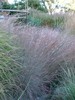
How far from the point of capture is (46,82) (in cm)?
412

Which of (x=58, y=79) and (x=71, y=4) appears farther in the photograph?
(x=71, y=4)

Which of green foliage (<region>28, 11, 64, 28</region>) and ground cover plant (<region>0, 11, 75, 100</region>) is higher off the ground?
ground cover plant (<region>0, 11, 75, 100</region>)

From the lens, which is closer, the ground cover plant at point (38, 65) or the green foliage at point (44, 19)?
the ground cover plant at point (38, 65)

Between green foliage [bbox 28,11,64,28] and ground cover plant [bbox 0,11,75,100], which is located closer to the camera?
ground cover plant [bbox 0,11,75,100]

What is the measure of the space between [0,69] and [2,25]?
0.82 meters

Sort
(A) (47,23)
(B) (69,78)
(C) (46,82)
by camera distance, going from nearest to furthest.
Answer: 1. (B) (69,78)
2. (C) (46,82)
3. (A) (47,23)

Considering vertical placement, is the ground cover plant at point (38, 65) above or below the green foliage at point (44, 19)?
above

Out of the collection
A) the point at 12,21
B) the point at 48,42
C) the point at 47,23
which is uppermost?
the point at 12,21

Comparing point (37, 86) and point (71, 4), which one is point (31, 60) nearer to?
point (37, 86)

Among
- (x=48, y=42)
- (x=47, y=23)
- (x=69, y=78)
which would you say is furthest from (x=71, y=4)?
(x=69, y=78)

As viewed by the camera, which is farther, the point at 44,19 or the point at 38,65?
the point at 44,19

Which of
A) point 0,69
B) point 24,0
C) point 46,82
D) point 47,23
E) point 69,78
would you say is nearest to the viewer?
point 0,69

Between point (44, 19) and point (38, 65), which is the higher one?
point (38, 65)

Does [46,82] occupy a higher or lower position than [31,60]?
lower
